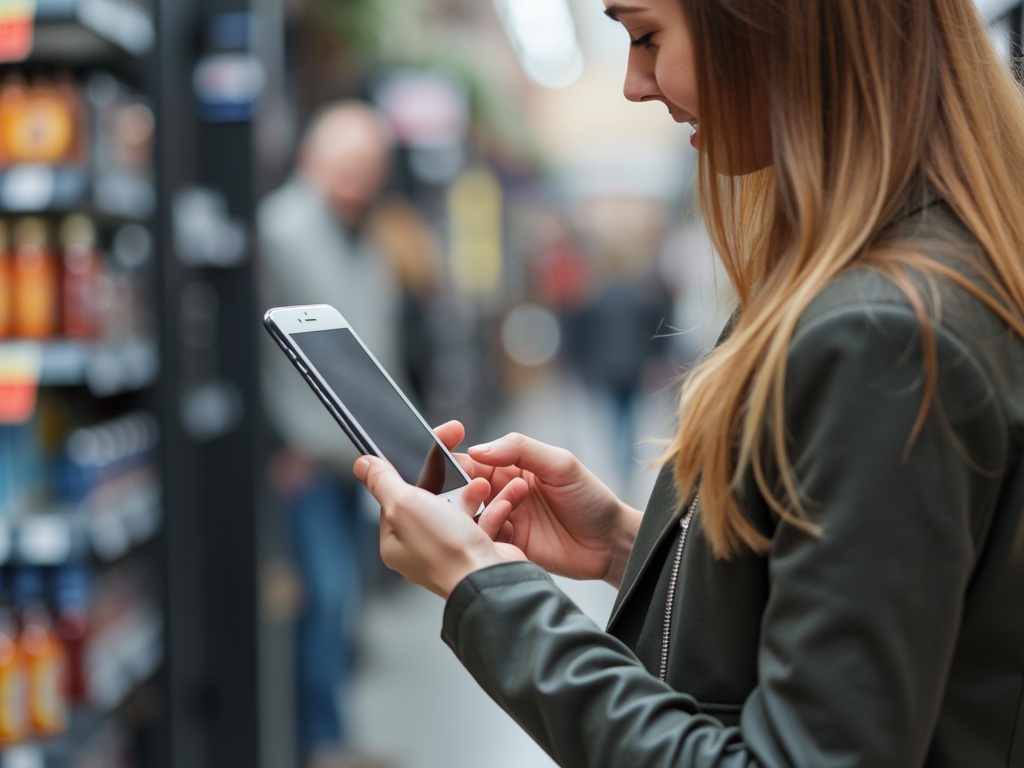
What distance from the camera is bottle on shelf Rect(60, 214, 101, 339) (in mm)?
2518

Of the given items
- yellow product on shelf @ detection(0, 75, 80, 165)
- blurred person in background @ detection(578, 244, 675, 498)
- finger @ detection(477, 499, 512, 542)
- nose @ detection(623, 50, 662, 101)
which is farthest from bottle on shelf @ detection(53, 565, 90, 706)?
blurred person in background @ detection(578, 244, 675, 498)

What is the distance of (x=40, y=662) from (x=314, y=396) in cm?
156

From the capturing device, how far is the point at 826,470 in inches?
32.8

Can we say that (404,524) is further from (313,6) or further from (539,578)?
(313,6)

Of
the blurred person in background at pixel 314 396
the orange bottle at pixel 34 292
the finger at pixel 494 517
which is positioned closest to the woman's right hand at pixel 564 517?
the finger at pixel 494 517

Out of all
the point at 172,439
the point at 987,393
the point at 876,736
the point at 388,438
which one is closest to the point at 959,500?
the point at 987,393

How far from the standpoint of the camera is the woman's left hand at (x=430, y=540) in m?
1.05

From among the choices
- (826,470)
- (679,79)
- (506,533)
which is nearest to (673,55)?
(679,79)

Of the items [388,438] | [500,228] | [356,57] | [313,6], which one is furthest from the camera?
[500,228]

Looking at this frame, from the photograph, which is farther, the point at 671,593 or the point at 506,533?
the point at 506,533

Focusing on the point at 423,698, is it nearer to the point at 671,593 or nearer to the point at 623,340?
the point at 671,593

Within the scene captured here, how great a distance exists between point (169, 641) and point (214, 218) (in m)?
1.29

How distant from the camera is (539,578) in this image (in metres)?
1.03

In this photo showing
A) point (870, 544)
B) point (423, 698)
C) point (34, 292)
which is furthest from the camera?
point (423, 698)
